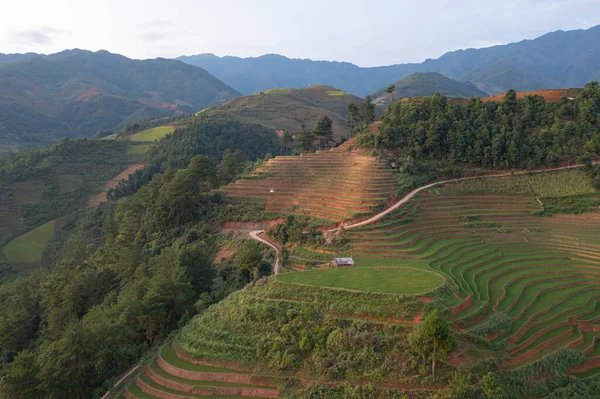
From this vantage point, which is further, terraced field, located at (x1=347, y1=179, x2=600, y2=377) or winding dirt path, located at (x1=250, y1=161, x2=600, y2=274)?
winding dirt path, located at (x1=250, y1=161, x2=600, y2=274)

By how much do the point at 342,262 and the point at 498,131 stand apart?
98.9 feet

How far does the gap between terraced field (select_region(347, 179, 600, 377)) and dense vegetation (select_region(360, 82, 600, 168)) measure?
4.86 metres

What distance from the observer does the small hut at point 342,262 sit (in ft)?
82.9

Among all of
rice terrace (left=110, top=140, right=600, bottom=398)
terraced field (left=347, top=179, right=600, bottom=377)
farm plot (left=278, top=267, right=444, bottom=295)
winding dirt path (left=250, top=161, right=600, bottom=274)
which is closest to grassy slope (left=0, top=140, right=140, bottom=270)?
rice terrace (left=110, top=140, right=600, bottom=398)

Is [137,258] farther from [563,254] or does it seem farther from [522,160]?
[522,160]

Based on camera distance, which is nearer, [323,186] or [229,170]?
[323,186]

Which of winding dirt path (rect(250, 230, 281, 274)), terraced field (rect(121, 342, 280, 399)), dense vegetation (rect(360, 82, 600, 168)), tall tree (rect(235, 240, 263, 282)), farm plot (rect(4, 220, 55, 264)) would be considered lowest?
farm plot (rect(4, 220, 55, 264))

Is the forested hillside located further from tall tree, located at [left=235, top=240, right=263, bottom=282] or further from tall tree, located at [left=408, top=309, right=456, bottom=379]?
tall tree, located at [left=408, top=309, right=456, bottom=379]

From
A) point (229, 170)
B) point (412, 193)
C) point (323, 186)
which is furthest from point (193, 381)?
point (229, 170)

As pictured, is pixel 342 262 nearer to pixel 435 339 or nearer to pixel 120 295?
pixel 435 339

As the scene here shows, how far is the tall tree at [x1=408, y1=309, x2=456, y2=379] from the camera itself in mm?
14320

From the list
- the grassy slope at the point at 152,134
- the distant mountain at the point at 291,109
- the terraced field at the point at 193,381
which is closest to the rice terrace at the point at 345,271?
the terraced field at the point at 193,381

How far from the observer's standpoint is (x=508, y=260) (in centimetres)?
2800

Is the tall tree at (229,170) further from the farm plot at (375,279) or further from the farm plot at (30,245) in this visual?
the farm plot at (375,279)
